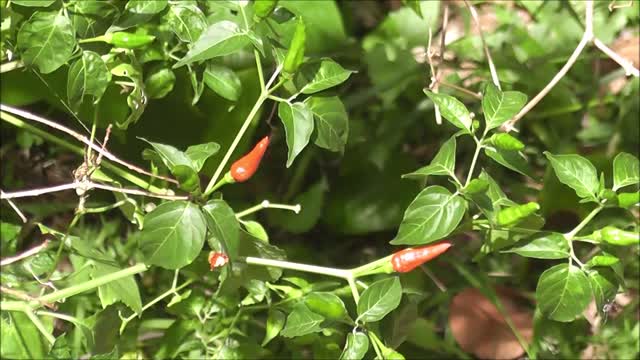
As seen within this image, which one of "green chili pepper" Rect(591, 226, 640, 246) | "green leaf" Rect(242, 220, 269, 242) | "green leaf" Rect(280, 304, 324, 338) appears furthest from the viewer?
"green leaf" Rect(242, 220, 269, 242)

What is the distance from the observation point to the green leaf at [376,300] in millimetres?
935

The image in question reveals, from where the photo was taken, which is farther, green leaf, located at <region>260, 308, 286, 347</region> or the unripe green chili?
green leaf, located at <region>260, 308, 286, 347</region>

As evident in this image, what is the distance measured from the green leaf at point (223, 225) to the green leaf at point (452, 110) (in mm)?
270

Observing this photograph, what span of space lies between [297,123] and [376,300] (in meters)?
0.22

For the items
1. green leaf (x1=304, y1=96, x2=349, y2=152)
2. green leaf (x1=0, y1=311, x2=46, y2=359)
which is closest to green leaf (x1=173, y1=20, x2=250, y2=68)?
green leaf (x1=304, y1=96, x2=349, y2=152)

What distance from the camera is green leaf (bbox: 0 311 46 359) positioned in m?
0.95

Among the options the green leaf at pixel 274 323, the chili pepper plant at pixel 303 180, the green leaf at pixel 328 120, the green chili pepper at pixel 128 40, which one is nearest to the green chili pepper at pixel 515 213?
the chili pepper plant at pixel 303 180

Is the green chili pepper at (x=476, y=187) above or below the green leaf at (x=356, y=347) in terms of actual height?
above

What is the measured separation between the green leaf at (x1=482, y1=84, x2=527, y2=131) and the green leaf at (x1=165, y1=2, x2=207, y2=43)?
36 centimetres

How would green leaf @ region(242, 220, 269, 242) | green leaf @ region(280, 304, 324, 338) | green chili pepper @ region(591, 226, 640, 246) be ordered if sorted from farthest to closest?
green leaf @ region(242, 220, 269, 242) → green leaf @ region(280, 304, 324, 338) → green chili pepper @ region(591, 226, 640, 246)

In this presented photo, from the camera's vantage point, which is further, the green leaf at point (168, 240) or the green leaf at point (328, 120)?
the green leaf at point (328, 120)

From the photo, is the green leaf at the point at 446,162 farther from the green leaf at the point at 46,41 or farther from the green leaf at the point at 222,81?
the green leaf at the point at 46,41

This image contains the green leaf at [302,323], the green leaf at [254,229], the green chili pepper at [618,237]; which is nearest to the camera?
the green chili pepper at [618,237]

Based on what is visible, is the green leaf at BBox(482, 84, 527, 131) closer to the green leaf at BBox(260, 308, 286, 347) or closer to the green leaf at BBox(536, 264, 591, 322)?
the green leaf at BBox(536, 264, 591, 322)
